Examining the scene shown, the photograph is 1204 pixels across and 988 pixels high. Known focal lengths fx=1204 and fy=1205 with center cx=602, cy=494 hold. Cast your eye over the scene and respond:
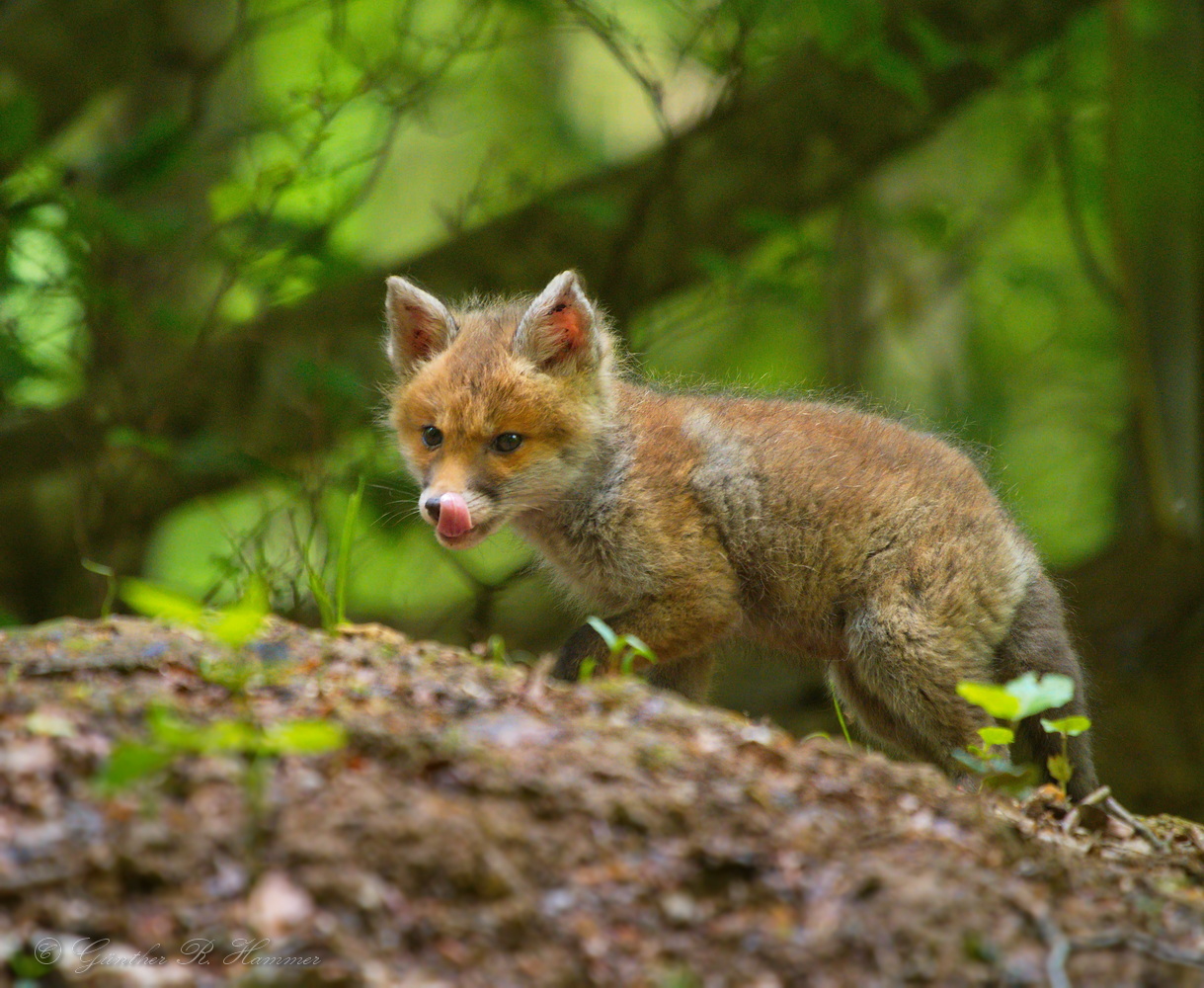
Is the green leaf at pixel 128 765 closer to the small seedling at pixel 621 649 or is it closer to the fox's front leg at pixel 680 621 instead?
the small seedling at pixel 621 649

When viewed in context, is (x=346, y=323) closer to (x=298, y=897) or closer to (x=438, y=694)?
(x=438, y=694)

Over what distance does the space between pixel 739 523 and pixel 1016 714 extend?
2.43 metres

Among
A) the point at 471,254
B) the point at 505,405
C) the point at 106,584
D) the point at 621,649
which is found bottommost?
the point at 106,584

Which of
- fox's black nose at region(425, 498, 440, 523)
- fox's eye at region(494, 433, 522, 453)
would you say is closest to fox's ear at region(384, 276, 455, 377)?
fox's eye at region(494, 433, 522, 453)

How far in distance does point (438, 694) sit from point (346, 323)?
18.6ft

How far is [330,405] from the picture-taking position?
8180mm

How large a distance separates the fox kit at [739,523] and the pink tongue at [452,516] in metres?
0.07

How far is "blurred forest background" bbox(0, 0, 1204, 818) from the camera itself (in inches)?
291

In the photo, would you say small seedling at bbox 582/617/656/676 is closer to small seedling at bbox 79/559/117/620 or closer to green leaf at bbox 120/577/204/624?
green leaf at bbox 120/577/204/624

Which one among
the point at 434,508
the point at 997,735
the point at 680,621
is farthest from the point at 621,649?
the point at 997,735

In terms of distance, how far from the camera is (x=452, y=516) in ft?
16.8

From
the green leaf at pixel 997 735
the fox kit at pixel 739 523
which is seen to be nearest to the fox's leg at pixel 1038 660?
the fox kit at pixel 739 523

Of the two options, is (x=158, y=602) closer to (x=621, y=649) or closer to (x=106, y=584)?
(x=621, y=649)

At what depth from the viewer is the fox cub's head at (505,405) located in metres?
5.48
